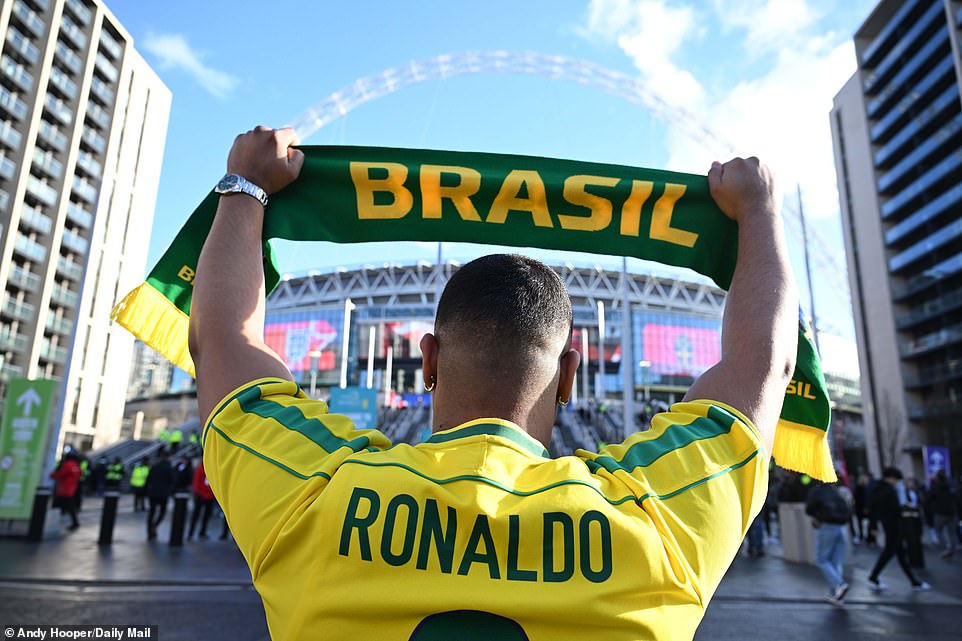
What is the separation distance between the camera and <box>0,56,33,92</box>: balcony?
46.3m

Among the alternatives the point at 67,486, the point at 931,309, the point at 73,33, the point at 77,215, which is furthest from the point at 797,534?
the point at 73,33

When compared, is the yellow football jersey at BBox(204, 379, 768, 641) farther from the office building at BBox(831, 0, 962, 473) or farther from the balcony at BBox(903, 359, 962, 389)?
the balcony at BBox(903, 359, 962, 389)

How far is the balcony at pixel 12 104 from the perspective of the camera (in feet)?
151

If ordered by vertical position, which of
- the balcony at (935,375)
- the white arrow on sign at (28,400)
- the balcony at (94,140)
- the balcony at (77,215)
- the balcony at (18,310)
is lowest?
the white arrow on sign at (28,400)

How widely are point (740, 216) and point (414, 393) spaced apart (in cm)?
7656

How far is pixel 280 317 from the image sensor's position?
77.8 metres

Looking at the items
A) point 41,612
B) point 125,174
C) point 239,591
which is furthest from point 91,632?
point 125,174

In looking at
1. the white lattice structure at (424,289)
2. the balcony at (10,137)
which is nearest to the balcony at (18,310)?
the balcony at (10,137)

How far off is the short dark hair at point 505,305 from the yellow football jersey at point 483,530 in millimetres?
185

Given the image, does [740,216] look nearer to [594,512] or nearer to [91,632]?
Result: [594,512]

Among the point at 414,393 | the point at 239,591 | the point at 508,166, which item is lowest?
the point at 239,591

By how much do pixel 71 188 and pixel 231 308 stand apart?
6129 cm

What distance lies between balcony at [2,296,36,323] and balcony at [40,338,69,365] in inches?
93.9

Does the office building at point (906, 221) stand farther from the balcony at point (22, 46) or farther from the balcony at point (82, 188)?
the balcony at point (22, 46)
